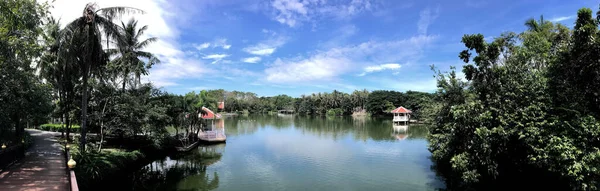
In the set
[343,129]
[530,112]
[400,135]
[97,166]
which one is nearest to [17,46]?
[97,166]

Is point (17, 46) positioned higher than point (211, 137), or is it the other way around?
point (17, 46)

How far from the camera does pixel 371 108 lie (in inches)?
2859

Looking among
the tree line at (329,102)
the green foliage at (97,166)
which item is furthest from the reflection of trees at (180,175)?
the tree line at (329,102)

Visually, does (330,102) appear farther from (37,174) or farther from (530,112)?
(37,174)

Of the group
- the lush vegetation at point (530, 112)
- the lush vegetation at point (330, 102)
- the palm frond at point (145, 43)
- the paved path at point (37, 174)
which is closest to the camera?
the lush vegetation at point (530, 112)

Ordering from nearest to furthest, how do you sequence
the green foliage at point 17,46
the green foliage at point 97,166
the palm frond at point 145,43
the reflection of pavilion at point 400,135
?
the green foliage at point 17,46
the green foliage at point 97,166
the palm frond at point 145,43
the reflection of pavilion at point 400,135

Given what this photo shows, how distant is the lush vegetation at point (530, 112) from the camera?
7898 mm

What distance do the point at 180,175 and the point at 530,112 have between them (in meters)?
15.4

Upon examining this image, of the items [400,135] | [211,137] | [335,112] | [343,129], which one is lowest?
[400,135]

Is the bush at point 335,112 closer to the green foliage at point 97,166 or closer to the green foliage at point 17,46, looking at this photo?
the green foliage at point 97,166

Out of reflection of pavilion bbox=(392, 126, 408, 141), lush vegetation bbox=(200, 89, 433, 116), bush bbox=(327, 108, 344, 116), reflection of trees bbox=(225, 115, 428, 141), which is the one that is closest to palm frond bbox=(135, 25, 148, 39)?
reflection of trees bbox=(225, 115, 428, 141)

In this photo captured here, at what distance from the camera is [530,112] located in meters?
9.29

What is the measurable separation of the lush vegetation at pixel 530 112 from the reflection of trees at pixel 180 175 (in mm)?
11007

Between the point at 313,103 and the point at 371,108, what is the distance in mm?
26050
